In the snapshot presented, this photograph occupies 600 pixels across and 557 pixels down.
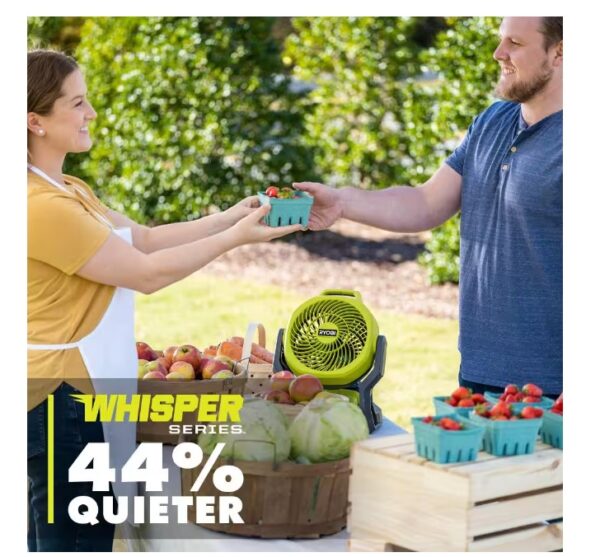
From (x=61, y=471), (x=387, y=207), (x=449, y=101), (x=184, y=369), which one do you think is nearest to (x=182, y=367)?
(x=184, y=369)

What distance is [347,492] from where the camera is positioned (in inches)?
97.3

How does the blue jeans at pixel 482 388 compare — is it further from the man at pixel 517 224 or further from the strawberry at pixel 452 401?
the strawberry at pixel 452 401

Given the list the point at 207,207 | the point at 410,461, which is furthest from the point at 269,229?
the point at 207,207

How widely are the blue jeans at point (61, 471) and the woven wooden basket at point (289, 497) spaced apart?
415 mm

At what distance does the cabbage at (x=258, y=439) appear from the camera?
7.88ft

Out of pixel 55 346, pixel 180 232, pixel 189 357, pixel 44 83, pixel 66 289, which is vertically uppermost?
pixel 44 83

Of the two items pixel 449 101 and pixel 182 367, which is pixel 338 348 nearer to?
pixel 182 367

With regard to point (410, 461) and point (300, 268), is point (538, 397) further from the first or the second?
point (300, 268)

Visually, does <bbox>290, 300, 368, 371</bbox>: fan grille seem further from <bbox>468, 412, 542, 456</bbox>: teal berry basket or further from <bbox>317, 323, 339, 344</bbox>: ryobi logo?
<bbox>468, 412, 542, 456</bbox>: teal berry basket

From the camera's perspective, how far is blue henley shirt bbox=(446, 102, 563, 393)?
10.0ft

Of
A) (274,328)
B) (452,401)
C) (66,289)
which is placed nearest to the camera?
(452,401)

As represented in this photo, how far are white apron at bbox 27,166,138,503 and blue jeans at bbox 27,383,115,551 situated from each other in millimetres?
64

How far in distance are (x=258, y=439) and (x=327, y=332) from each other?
0.75 metres

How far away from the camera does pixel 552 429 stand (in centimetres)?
234
